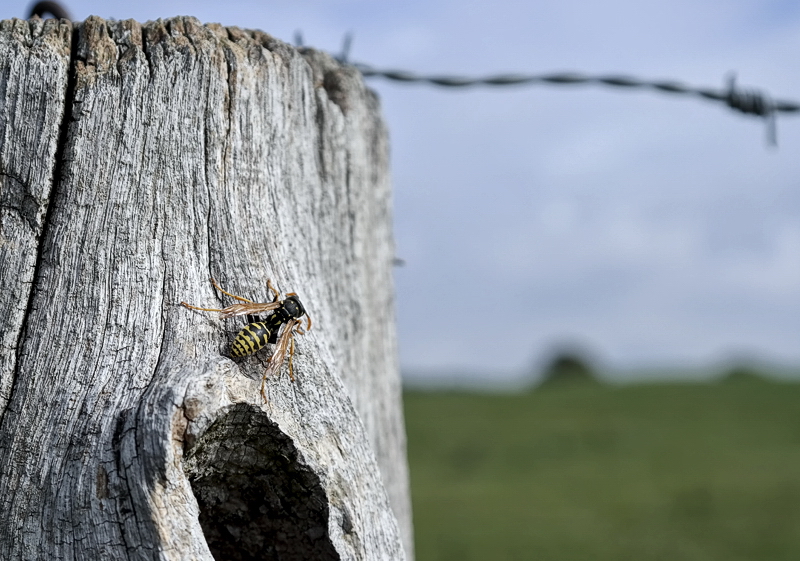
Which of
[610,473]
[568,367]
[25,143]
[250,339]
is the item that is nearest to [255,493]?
[250,339]

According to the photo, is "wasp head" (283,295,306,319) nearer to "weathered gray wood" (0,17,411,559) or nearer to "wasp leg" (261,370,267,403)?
"weathered gray wood" (0,17,411,559)

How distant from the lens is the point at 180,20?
2.53 meters

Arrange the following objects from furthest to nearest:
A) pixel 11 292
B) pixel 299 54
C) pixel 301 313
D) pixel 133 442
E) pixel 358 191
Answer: pixel 358 191, pixel 299 54, pixel 301 313, pixel 11 292, pixel 133 442

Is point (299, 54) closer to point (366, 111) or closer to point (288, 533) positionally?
point (366, 111)

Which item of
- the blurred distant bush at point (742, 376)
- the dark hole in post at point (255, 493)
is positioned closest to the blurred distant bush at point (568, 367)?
the blurred distant bush at point (742, 376)

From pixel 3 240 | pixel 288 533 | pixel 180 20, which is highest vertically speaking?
pixel 180 20

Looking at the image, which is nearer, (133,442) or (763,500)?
(133,442)

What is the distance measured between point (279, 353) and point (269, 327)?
13 cm

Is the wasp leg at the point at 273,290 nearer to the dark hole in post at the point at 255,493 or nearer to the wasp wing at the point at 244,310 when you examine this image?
the wasp wing at the point at 244,310

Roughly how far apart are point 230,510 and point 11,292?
920mm

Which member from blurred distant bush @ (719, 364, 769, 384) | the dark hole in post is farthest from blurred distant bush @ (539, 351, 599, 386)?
the dark hole in post

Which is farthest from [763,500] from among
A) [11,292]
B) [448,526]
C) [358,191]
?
[11,292]

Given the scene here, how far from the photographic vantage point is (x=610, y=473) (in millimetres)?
17578

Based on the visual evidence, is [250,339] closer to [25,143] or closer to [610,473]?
[25,143]
